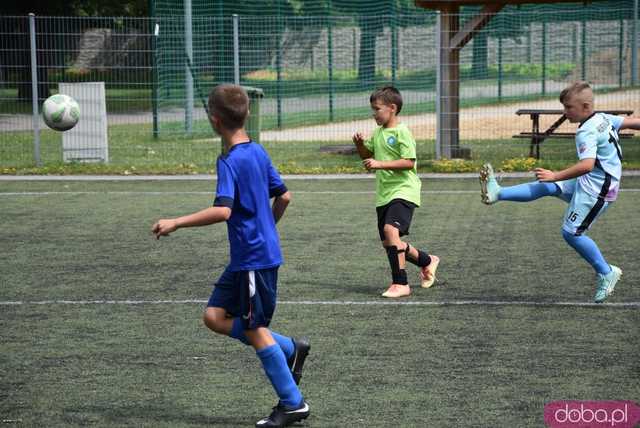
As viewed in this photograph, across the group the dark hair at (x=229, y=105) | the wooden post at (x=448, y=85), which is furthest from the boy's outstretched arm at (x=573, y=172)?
the wooden post at (x=448, y=85)

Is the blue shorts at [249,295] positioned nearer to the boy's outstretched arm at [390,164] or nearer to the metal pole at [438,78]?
the boy's outstretched arm at [390,164]

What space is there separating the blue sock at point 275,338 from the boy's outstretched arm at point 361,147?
2.51m

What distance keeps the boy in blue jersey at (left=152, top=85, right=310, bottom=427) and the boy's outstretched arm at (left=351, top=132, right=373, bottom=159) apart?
249 centimetres

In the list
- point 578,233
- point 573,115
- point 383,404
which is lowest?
point 383,404

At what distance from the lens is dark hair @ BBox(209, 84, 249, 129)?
4871 millimetres

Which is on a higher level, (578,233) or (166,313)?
(578,233)

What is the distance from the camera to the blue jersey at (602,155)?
23.8 ft

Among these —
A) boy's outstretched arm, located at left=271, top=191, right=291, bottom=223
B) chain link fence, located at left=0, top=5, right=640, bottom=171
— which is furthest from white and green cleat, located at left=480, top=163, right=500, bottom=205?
chain link fence, located at left=0, top=5, right=640, bottom=171

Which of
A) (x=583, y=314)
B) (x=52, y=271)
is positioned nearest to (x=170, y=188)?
(x=52, y=271)

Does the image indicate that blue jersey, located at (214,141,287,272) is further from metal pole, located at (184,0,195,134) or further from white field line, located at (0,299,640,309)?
metal pole, located at (184,0,195,134)

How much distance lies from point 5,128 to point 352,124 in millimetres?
6790

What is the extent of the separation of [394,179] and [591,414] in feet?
10.2

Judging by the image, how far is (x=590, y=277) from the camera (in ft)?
27.7

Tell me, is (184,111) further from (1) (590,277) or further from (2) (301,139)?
(1) (590,277)
